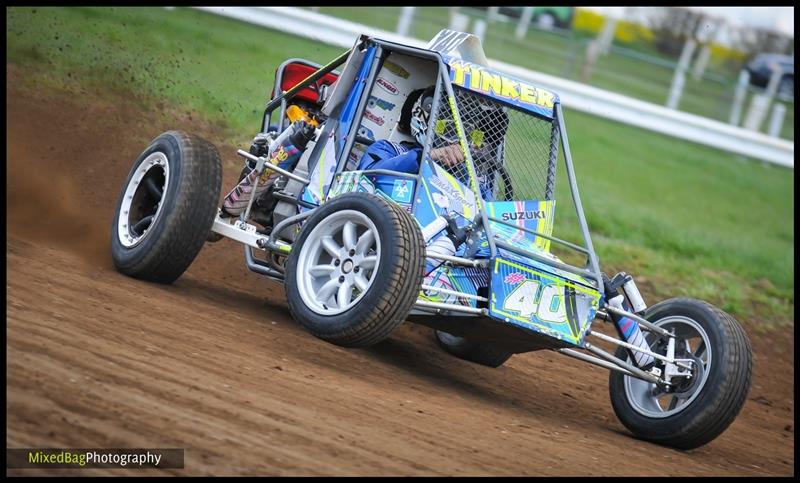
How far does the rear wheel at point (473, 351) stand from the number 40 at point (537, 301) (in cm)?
156

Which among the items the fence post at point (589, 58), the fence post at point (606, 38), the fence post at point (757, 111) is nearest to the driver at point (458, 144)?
the fence post at point (606, 38)

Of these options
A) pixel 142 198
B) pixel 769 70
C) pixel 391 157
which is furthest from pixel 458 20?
pixel 391 157

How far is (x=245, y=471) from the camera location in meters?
Result: 4.23

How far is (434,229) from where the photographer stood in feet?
22.9

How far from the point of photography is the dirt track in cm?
452

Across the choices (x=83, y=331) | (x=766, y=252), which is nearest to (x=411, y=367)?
(x=83, y=331)

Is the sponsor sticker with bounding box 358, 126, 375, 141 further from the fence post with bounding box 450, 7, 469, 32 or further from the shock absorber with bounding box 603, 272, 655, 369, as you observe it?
the fence post with bounding box 450, 7, 469, 32

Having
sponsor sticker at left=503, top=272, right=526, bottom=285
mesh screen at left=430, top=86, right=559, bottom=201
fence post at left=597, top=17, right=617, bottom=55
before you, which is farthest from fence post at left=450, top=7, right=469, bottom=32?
sponsor sticker at left=503, top=272, right=526, bottom=285

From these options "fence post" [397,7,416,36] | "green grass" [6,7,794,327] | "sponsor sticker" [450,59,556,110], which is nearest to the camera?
"sponsor sticker" [450,59,556,110]

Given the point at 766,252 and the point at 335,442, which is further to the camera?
the point at 766,252

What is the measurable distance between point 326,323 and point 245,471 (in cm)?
247

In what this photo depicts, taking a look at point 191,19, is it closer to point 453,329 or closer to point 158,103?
point 158,103

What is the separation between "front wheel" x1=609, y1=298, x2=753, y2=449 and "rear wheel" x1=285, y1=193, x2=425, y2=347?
179cm

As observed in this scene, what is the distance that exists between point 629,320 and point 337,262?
6.03 ft
